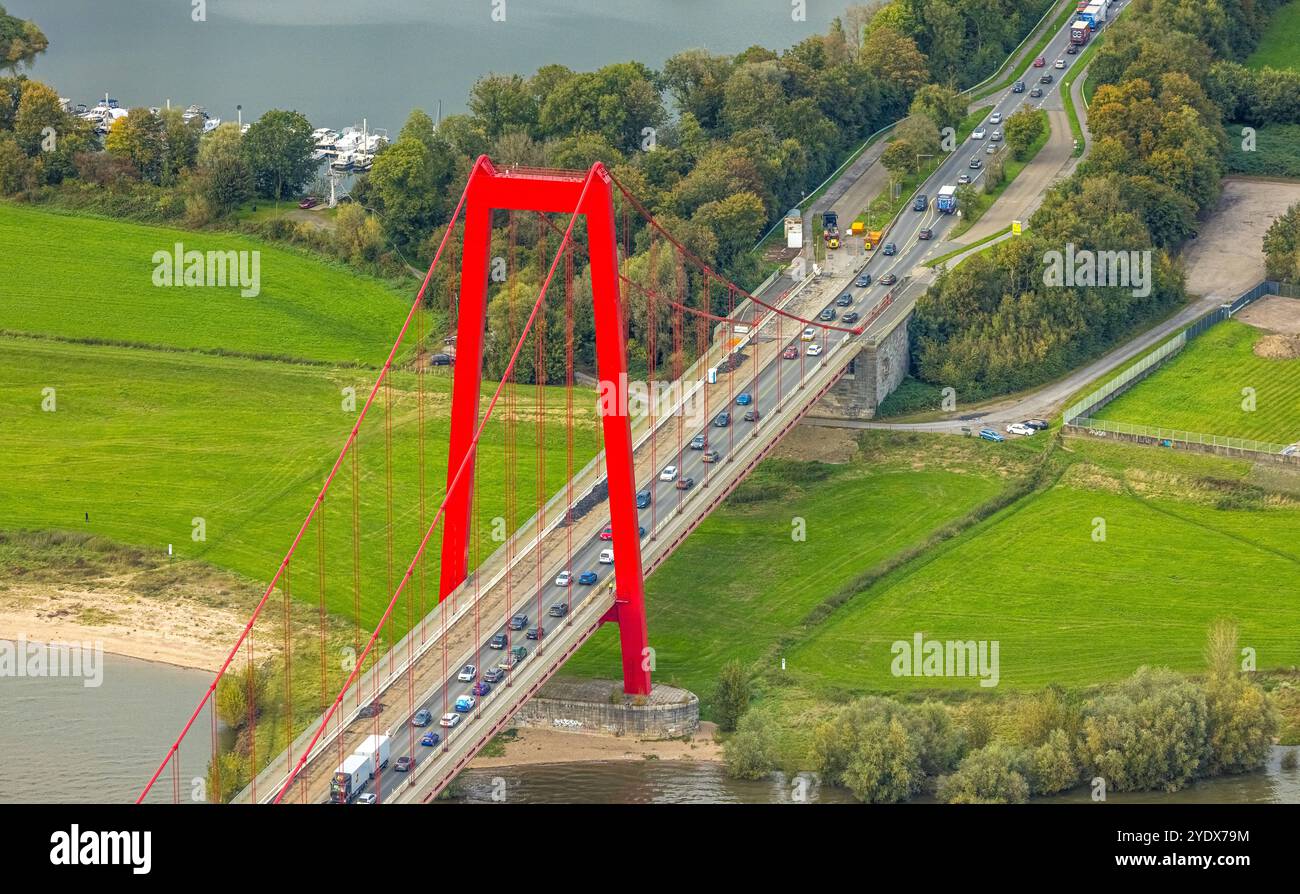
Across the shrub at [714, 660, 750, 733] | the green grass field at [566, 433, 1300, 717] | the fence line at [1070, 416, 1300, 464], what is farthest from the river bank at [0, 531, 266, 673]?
the fence line at [1070, 416, 1300, 464]

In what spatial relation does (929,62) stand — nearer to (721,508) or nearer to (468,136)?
(468,136)

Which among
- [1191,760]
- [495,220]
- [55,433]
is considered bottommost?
[1191,760]

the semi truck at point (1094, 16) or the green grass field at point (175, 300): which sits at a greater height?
the semi truck at point (1094, 16)

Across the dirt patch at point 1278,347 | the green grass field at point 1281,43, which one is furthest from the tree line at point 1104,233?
the green grass field at point 1281,43

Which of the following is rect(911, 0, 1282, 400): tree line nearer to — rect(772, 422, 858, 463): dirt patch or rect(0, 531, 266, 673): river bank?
rect(772, 422, 858, 463): dirt patch

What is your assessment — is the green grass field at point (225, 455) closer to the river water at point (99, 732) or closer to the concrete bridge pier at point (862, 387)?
the river water at point (99, 732)

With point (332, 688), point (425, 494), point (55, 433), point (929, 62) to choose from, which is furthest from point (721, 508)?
point (929, 62)

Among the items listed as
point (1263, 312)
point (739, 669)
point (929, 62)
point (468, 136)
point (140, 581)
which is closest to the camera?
point (739, 669)
